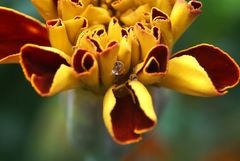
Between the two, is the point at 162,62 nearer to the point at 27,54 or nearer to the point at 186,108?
the point at 27,54

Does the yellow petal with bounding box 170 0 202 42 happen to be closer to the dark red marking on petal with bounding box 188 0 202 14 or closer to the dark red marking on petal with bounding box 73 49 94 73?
the dark red marking on petal with bounding box 188 0 202 14

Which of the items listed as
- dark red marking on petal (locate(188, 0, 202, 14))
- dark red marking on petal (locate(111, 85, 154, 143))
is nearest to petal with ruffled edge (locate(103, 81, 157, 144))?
dark red marking on petal (locate(111, 85, 154, 143))

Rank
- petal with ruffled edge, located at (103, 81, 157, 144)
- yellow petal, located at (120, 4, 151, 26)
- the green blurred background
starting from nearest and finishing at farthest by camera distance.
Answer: petal with ruffled edge, located at (103, 81, 157, 144) → yellow petal, located at (120, 4, 151, 26) → the green blurred background

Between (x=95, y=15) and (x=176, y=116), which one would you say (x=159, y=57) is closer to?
(x=95, y=15)

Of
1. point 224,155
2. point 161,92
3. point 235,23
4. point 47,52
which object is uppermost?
point 47,52

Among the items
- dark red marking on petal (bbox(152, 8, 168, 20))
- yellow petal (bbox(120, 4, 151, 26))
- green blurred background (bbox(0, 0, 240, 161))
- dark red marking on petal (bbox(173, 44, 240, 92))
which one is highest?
dark red marking on petal (bbox(152, 8, 168, 20))

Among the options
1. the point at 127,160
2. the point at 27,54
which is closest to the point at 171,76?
the point at 27,54

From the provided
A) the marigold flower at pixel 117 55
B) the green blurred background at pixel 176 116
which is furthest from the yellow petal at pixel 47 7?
the green blurred background at pixel 176 116
